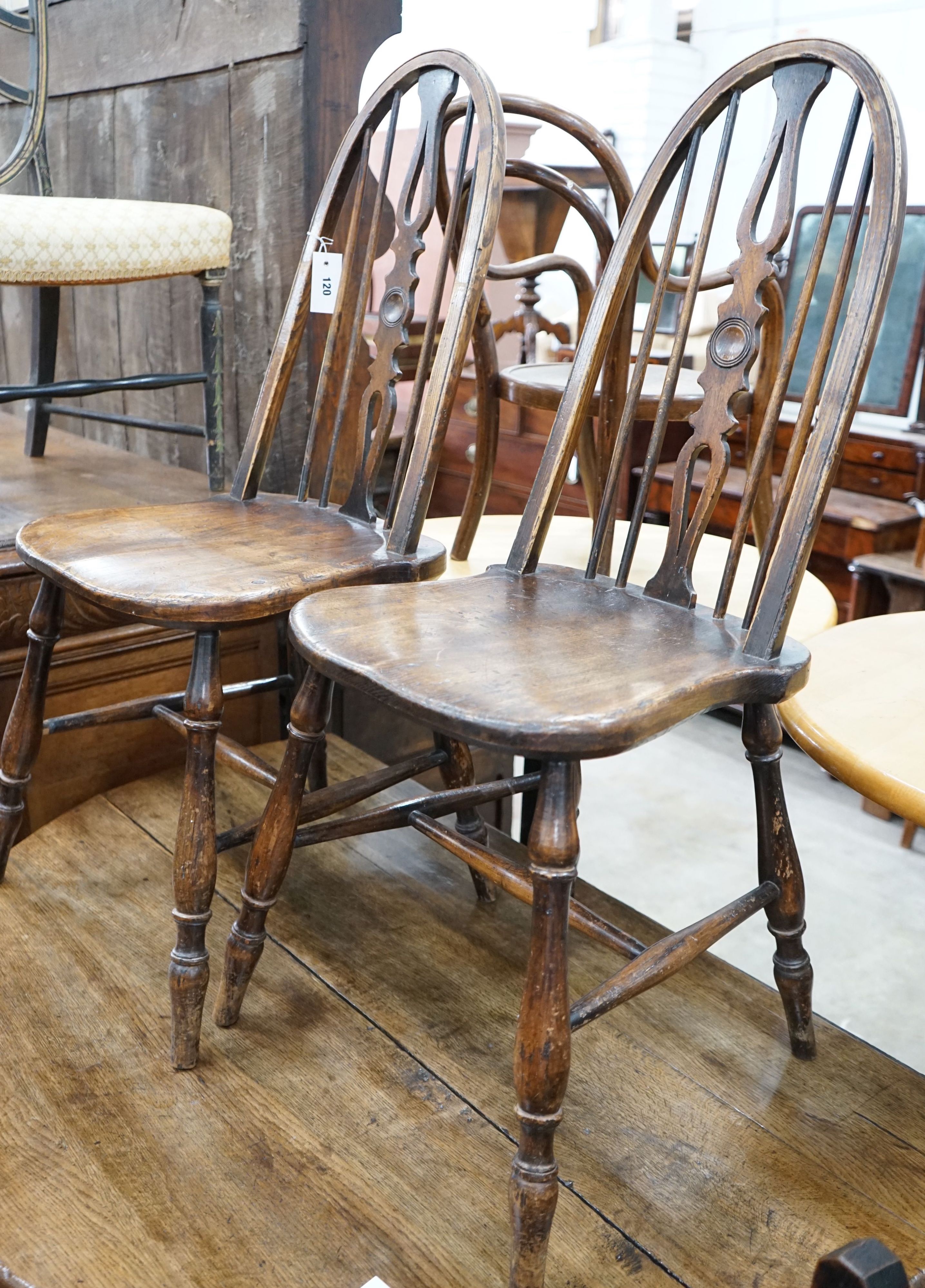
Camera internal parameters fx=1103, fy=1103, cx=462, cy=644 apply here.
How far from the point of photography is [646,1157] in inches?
41.2

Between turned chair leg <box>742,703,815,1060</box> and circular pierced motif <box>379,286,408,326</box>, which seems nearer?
turned chair leg <box>742,703,815,1060</box>

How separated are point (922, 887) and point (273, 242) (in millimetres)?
2104

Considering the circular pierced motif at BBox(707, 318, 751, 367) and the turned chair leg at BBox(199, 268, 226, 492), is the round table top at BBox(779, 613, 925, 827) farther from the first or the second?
the turned chair leg at BBox(199, 268, 226, 492)

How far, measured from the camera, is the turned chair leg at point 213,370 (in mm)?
1836

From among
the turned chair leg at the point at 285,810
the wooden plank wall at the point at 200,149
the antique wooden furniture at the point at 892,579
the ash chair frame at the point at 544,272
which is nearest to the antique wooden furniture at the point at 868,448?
the antique wooden furniture at the point at 892,579

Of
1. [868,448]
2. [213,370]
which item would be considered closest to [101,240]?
[213,370]

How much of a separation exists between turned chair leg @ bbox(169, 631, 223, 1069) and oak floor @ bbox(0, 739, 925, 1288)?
73 millimetres

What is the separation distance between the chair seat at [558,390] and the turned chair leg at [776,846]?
1.69 feet

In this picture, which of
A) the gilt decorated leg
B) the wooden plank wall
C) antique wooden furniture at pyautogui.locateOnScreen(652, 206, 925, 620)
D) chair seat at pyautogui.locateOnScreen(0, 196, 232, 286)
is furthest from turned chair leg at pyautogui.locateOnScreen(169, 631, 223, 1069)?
antique wooden furniture at pyautogui.locateOnScreen(652, 206, 925, 620)

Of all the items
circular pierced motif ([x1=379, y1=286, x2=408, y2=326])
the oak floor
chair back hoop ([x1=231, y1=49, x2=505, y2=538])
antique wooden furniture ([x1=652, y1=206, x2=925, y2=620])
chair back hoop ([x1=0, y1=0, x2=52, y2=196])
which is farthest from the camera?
antique wooden furniture ([x1=652, y1=206, x2=925, y2=620])

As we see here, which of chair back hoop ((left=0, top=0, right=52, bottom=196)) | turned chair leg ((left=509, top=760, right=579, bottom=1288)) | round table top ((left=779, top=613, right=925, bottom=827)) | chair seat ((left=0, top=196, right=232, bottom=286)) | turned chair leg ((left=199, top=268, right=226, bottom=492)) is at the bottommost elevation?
turned chair leg ((left=509, top=760, right=579, bottom=1288))

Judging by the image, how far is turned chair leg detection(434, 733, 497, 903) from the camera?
1409 mm

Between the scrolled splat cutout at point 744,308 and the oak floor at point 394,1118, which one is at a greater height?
the scrolled splat cutout at point 744,308

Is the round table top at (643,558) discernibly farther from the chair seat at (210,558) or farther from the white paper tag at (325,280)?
the white paper tag at (325,280)
